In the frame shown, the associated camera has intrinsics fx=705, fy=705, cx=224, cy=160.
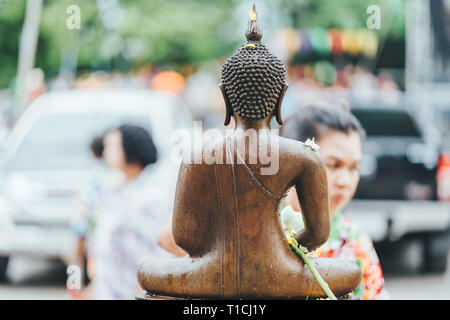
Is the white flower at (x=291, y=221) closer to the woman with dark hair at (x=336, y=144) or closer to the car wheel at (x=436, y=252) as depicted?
the woman with dark hair at (x=336, y=144)

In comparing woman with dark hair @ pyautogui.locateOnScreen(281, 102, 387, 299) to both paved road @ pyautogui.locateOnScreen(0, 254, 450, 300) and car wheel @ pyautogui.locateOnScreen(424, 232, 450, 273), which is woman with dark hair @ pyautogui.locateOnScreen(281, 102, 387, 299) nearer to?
paved road @ pyautogui.locateOnScreen(0, 254, 450, 300)

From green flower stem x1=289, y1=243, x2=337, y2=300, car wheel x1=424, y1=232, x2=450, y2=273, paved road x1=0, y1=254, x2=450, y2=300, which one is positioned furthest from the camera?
car wheel x1=424, y1=232, x2=450, y2=273

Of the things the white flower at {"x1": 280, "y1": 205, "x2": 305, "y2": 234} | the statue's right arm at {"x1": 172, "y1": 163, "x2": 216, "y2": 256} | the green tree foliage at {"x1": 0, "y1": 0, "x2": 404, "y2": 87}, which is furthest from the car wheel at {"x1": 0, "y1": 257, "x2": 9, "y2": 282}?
the green tree foliage at {"x1": 0, "y1": 0, "x2": 404, "y2": 87}

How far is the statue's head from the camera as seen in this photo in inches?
57.6

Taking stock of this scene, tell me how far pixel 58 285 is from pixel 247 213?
18.9 feet

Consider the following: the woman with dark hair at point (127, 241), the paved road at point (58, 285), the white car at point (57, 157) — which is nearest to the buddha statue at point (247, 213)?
the woman with dark hair at point (127, 241)

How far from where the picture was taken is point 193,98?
16.9 meters

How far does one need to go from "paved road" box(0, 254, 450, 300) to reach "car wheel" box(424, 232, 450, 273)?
121 mm

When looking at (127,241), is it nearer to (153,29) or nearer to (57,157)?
(57,157)

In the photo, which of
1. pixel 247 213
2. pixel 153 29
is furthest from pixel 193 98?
pixel 247 213

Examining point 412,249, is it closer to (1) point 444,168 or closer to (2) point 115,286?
(1) point 444,168

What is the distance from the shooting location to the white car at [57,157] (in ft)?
20.7

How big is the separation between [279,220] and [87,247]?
334cm

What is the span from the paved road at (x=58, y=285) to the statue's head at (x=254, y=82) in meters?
4.63
